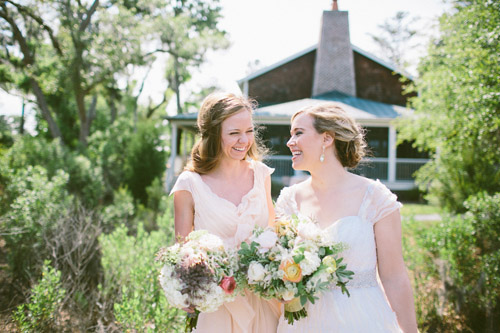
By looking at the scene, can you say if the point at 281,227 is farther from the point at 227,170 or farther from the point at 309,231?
the point at 227,170

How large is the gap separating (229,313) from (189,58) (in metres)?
→ 20.1

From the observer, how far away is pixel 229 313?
262 cm

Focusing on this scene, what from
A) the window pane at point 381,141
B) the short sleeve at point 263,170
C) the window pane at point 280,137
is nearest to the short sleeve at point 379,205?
the short sleeve at point 263,170

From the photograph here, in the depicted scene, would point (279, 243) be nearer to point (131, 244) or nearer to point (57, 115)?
point (131, 244)

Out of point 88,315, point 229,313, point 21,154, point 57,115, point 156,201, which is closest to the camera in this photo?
point 229,313

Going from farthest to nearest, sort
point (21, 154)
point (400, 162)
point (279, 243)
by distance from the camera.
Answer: point (400, 162) → point (21, 154) → point (279, 243)

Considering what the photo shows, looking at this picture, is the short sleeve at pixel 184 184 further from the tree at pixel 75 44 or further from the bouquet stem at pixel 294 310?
the tree at pixel 75 44

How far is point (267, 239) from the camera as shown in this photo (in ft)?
7.25

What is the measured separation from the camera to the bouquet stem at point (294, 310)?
227cm

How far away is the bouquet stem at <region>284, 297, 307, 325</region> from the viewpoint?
2268 mm

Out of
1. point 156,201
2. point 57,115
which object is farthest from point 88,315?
point 57,115

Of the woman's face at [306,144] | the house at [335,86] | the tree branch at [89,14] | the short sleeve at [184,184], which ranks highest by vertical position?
the tree branch at [89,14]

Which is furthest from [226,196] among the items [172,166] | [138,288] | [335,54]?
[335,54]

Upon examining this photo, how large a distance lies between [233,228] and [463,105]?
15.5 feet
